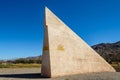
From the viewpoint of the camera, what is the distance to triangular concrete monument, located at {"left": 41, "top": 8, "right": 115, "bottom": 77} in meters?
24.8

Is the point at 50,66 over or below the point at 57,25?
below

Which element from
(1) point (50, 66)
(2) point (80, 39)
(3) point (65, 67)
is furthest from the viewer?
(2) point (80, 39)

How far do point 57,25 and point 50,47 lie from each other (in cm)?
313

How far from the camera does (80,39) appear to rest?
91.9ft

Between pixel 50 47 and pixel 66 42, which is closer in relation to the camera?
pixel 50 47

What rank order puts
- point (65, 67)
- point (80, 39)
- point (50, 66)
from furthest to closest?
point (80, 39) < point (65, 67) < point (50, 66)

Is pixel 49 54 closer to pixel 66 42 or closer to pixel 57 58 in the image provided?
pixel 57 58

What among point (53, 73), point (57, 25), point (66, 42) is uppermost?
point (57, 25)

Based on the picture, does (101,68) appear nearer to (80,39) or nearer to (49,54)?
(80,39)

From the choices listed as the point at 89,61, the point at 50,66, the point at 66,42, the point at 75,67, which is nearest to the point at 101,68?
the point at 89,61

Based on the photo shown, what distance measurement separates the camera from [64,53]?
1021 inches

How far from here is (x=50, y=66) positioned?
24.2 metres

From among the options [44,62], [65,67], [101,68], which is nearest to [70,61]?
[65,67]

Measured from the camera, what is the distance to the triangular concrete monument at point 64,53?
24.8m
